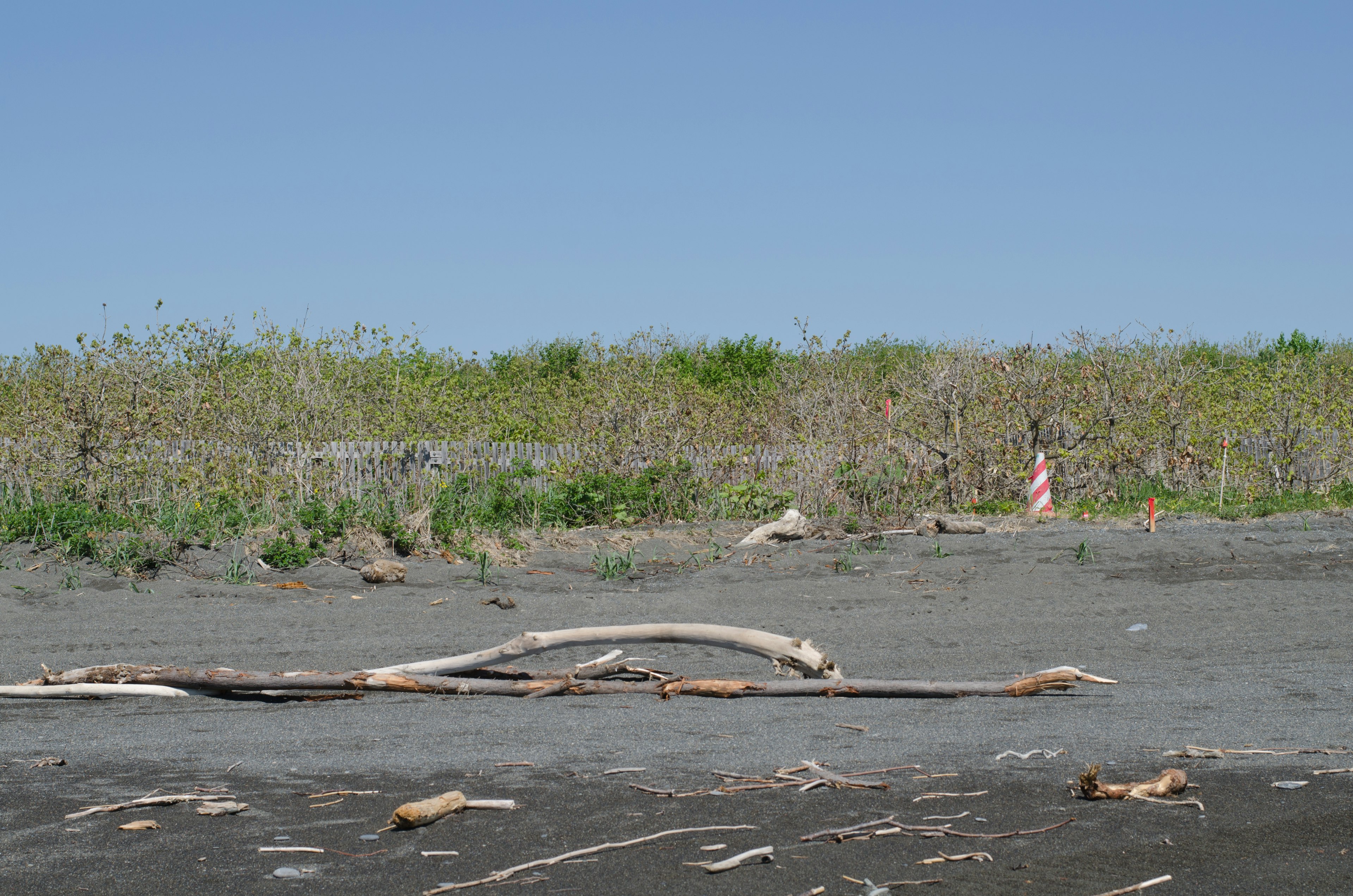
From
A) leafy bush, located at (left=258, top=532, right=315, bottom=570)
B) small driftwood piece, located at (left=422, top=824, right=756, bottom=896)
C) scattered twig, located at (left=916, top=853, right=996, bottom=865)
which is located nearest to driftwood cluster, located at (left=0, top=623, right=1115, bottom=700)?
small driftwood piece, located at (left=422, top=824, right=756, bottom=896)

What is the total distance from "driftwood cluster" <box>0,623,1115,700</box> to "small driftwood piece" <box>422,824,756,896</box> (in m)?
2.47

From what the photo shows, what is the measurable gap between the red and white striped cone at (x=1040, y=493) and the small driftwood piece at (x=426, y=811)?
1159cm

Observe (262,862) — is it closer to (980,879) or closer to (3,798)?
(3,798)

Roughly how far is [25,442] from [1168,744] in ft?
41.8

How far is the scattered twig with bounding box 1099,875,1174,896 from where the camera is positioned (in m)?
3.38

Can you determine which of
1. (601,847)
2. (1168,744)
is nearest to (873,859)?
(601,847)

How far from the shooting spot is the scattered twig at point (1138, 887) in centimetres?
338

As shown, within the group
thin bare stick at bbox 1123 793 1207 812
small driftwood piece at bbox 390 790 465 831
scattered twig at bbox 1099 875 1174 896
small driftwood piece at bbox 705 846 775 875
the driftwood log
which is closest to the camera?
scattered twig at bbox 1099 875 1174 896

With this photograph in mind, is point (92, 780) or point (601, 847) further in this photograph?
point (92, 780)

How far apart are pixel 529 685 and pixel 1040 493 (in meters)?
9.82

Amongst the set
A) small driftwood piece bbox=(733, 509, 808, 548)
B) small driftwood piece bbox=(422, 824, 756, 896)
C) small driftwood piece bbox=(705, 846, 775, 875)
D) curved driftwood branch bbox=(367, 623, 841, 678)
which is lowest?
small driftwood piece bbox=(422, 824, 756, 896)

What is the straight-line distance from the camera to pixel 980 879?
11.6 feet

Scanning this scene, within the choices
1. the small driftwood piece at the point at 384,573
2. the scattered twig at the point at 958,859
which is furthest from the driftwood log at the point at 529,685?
the small driftwood piece at the point at 384,573

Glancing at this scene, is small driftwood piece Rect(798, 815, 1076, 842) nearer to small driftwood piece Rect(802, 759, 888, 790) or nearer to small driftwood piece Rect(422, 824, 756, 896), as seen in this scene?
small driftwood piece Rect(422, 824, 756, 896)
